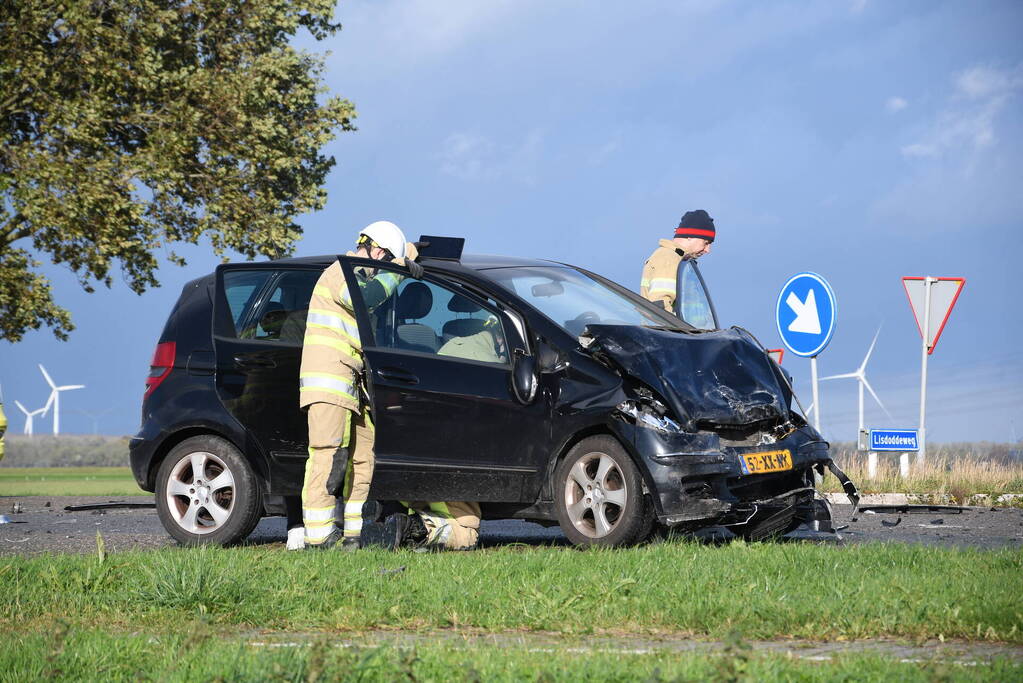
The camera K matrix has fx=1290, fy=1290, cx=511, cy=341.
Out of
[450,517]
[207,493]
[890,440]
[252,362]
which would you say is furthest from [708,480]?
[890,440]

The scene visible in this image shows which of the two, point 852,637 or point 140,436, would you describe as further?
point 140,436

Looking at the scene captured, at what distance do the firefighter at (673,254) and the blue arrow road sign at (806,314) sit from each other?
4.65m

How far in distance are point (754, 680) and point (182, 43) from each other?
22.4 metres

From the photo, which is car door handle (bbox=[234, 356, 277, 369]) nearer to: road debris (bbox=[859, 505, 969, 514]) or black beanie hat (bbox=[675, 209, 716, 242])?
black beanie hat (bbox=[675, 209, 716, 242])

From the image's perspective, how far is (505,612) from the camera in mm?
5559

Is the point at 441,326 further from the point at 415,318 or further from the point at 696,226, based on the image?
the point at 696,226

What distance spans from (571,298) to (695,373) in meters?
1.16

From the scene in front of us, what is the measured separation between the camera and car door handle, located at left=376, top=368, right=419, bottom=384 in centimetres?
820

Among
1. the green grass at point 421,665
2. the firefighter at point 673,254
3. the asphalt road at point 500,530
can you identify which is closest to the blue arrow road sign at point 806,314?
the asphalt road at point 500,530

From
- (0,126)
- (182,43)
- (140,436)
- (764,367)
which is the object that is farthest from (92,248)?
(764,367)

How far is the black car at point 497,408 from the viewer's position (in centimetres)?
774

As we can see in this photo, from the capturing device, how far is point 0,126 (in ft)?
74.9

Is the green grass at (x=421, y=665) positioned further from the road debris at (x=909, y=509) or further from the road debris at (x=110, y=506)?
the road debris at (x=110, y=506)

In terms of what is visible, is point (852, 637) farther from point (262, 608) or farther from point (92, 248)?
point (92, 248)
